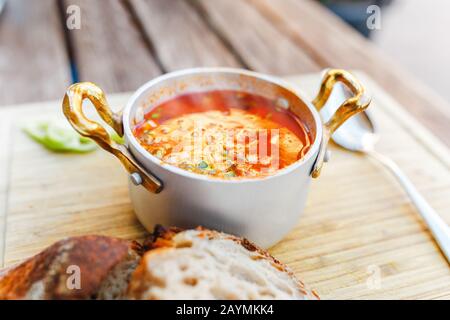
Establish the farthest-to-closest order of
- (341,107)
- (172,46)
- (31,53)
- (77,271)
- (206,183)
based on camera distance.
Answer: (172,46), (31,53), (341,107), (206,183), (77,271)

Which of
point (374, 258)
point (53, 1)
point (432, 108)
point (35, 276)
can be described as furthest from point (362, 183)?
point (53, 1)

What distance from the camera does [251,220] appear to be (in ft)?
3.97

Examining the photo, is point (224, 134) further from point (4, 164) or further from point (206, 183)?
point (4, 164)

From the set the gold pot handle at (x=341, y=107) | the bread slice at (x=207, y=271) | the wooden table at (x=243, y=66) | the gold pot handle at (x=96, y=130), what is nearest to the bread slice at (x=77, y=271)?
the bread slice at (x=207, y=271)

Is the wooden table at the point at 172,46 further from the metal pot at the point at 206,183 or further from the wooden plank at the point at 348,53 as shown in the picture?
the metal pot at the point at 206,183

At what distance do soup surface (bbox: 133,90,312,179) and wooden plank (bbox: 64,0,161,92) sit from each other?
2.38 feet

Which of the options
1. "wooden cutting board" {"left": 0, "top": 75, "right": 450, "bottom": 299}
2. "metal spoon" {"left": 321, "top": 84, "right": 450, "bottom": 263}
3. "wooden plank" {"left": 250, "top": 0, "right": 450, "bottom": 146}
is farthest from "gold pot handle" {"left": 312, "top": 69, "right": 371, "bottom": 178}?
"wooden plank" {"left": 250, "top": 0, "right": 450, "bottom": 146}

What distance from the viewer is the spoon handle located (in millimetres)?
1379

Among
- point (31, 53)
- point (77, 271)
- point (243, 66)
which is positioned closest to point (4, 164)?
point (77, 271)

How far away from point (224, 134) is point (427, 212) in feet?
2.14

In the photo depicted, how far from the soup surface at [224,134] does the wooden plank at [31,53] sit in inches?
31.9

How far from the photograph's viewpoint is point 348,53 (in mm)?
2488

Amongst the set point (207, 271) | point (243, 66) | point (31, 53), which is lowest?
point (31, 53)

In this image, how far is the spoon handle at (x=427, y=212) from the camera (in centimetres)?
138
